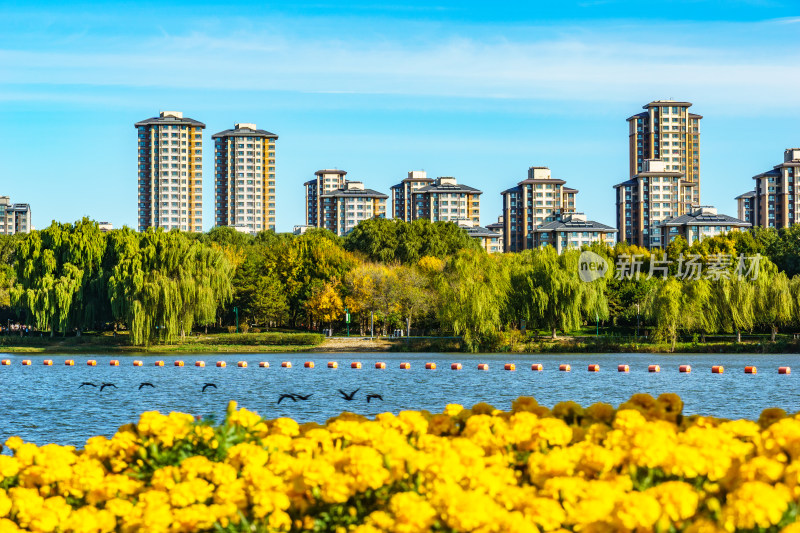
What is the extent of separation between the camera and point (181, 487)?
6.34 m

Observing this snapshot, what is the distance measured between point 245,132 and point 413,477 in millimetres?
143757

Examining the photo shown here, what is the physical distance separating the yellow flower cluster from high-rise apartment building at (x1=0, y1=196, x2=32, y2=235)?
163 m

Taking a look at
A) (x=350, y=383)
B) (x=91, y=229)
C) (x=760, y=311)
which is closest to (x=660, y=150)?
(x=760, y=311)

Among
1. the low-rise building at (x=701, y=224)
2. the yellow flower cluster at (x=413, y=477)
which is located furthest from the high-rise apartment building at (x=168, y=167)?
the yellow flower cluster at (x=413, y=477)

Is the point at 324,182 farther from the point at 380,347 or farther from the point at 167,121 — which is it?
the point at 380,347

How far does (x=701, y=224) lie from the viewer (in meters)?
116

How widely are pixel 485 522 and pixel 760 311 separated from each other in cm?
4943

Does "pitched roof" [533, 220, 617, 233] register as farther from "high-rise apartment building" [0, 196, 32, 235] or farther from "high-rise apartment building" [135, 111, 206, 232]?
"high-rise apartment building" [0, 196, 32, 235]

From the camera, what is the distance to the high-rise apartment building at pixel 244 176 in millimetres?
146875

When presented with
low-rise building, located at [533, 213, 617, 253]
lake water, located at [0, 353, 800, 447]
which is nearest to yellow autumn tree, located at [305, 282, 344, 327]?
lake water, located at [0, 353, 800, 447]

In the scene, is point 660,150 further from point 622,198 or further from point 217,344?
point 217,344

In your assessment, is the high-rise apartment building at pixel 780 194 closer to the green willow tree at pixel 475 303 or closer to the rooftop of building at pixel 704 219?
the rooftop of building at pixel 704 219

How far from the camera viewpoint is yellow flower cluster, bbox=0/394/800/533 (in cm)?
545

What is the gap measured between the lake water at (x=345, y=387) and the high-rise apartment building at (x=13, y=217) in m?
122
